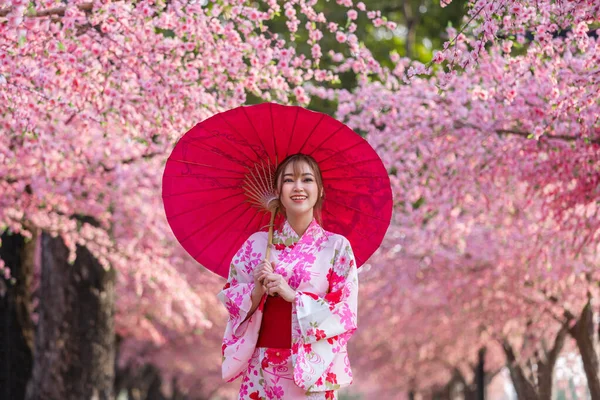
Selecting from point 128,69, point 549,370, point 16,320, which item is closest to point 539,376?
point 549,370

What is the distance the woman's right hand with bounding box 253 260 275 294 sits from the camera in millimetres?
3984

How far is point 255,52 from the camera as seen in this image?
22.5 ft

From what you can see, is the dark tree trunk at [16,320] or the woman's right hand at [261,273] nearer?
the woman's right hand at [261,273]

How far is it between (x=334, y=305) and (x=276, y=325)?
321mm

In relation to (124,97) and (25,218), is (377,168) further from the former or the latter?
(25,218)

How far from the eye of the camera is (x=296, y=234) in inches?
167

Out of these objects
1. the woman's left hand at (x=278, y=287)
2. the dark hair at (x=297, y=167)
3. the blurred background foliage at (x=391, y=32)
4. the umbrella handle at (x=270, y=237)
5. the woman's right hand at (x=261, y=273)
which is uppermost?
the blurred background foliage at (x=391, y=32)

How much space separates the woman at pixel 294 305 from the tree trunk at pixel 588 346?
280 inches

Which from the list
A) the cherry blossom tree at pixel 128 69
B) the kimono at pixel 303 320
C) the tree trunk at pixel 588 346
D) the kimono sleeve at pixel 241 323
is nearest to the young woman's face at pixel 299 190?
the kimono at pixel 303 320

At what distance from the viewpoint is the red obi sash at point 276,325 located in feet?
13.3

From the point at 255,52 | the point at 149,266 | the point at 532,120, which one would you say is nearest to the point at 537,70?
the point at 532,120

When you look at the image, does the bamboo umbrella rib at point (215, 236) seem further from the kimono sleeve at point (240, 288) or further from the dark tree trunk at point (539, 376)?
the dark tree trunk at point (539, 376)

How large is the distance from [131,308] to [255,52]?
46.2ft

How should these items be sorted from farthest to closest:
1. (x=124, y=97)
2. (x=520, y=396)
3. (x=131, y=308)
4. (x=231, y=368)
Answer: (x=131, y=308), (x=520, y=396), (x=124, y=97), (x=231, y=368)
